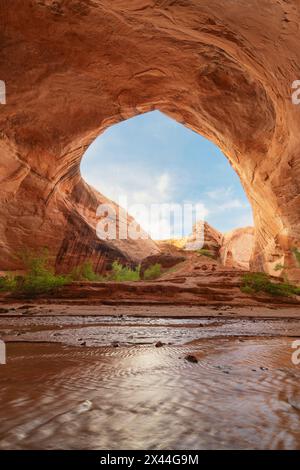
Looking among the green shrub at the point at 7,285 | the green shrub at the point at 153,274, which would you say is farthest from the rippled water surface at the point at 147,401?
the green shrub at the point at 153,274

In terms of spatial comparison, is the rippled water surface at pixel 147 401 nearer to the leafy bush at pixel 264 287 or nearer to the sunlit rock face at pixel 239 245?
the leafy bush at pixel 264 287

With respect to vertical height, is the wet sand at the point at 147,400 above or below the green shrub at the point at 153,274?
below

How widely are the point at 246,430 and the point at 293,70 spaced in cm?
847

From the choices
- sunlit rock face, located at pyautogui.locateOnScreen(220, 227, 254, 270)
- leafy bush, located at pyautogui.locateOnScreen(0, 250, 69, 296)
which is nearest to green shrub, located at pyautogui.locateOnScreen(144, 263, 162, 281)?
leafy bush, located at pyautogui.locateOnScreen(0, 250, 69, 296)

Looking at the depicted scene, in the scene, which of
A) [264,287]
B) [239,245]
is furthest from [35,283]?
[239,245]

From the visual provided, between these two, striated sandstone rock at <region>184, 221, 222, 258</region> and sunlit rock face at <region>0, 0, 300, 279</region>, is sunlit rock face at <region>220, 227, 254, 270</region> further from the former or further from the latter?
sunlit rock face at <region>0, 0, 300, 279</region>

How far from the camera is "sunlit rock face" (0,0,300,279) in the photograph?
7.55 metres

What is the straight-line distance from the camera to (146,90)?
15.4 m

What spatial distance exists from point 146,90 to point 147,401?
16118 mm

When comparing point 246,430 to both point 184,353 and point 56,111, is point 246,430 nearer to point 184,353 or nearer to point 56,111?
point 184,353

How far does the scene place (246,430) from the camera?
0.88m

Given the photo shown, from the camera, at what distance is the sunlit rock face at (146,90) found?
24.8 feet

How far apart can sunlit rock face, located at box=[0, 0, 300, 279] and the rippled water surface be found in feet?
21.4

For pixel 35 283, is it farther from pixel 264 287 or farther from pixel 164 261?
pixel 164 261
